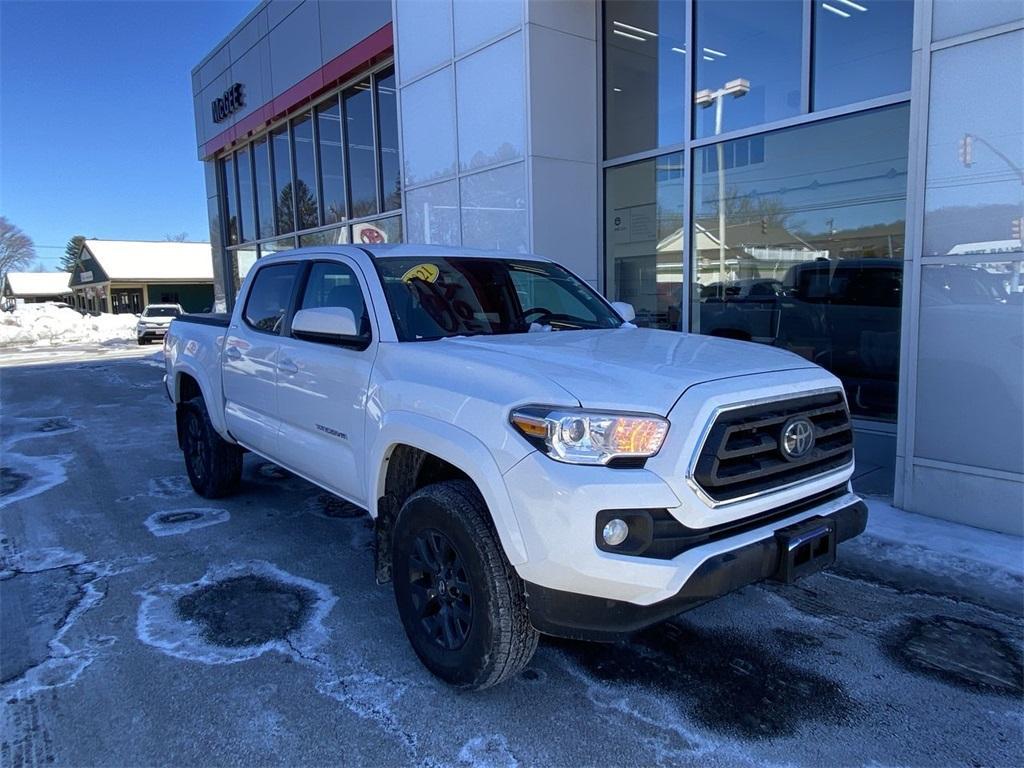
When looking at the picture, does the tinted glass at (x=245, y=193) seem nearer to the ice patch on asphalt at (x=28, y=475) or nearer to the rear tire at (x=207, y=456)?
the ice patch on asphalt at (x=28, y=475)

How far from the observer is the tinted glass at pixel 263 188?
59.2 feet

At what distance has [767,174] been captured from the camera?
752cm

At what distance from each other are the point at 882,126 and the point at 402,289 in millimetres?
5393

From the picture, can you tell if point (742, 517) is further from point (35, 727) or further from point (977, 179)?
point (977, 179)

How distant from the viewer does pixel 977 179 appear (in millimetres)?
4477

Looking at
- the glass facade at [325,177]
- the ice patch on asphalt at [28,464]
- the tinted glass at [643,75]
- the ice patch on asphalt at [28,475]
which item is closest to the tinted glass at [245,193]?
the glass facade at [325,177]

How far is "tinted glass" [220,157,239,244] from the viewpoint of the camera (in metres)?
20.5

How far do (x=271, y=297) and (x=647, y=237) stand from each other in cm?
553

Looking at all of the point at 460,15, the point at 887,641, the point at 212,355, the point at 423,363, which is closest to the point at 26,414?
the point at 212,355

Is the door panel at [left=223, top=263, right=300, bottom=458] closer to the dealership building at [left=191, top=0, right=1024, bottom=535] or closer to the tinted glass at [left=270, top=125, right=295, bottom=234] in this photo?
the dealership building at [left=191, top=0, right=1024, bottom=535]

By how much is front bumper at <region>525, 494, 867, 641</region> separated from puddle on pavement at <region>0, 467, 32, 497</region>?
5.74m

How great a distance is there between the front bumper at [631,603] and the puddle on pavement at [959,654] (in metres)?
1.32

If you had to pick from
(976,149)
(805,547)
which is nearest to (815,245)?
(976,149)

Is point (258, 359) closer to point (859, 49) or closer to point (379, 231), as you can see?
point (859, 49)
